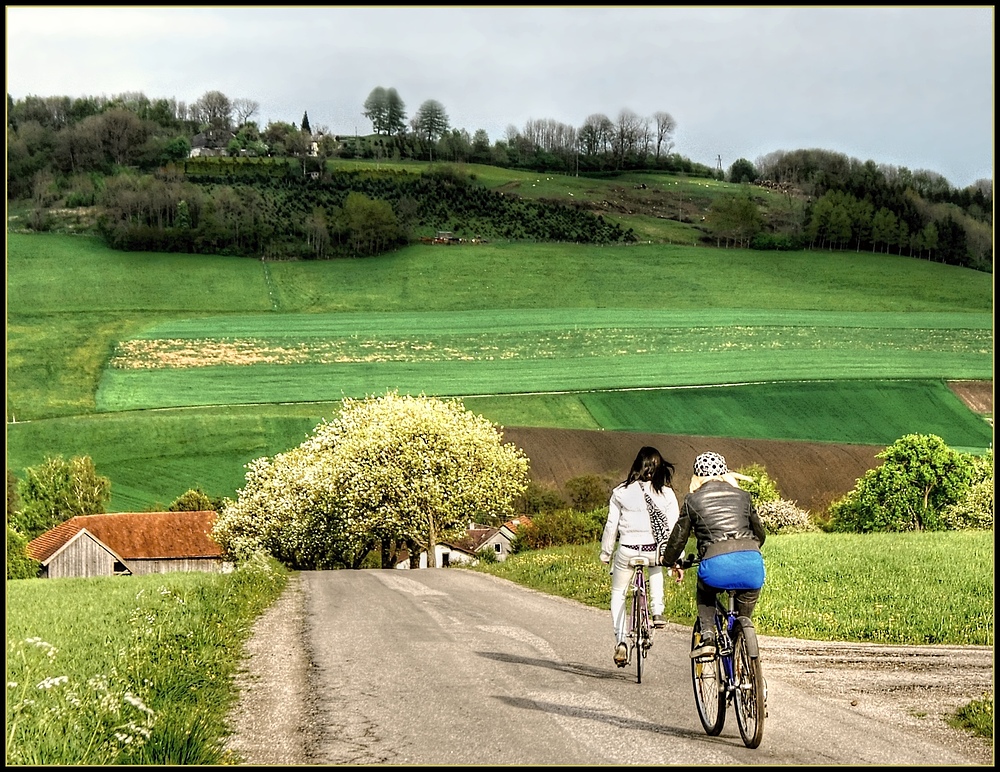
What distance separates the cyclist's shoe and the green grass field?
6606cm

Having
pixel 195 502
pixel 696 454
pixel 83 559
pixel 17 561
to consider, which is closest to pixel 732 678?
pixel 17 561

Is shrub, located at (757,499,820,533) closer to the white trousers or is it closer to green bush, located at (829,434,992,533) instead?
green bush, located at (829,434,992,533)

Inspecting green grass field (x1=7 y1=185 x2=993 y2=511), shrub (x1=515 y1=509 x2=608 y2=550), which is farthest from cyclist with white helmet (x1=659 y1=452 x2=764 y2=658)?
green grass field (x1=7 y1=185 x2=993 y2=511)

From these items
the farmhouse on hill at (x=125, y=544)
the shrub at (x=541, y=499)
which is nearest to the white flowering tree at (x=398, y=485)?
the shrub at (x=541, y=499)

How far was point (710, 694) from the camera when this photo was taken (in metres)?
9.73

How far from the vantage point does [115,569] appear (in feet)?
251

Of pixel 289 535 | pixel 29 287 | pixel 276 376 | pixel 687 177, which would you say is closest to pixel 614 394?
pixel 276 376

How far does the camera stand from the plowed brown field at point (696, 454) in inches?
2835

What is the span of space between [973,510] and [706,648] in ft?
201

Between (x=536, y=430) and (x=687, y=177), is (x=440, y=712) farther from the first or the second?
(x=687, y=177)

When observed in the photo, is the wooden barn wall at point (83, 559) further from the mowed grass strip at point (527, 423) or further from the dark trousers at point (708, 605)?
the dark trousers at point (708, 605)

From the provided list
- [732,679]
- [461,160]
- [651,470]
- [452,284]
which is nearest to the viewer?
[732,679]

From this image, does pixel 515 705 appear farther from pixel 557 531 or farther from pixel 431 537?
pixel 431 537

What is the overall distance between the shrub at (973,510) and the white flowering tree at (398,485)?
24990mm
